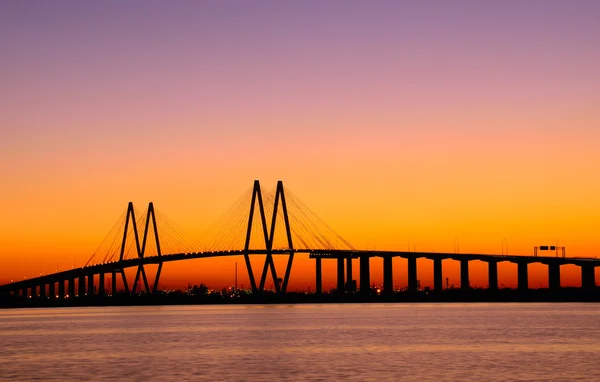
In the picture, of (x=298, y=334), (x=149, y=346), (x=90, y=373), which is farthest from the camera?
(x=298, y=334)

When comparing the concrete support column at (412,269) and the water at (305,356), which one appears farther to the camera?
the concrete support column at (412,269)

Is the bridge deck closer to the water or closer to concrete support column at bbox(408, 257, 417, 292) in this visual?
concrete support column at bbox(408, 257, 417, 292)

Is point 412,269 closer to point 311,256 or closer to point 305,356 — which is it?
point 311,256

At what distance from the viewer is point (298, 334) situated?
3356 inches

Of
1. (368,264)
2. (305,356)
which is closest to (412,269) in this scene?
(368,264)

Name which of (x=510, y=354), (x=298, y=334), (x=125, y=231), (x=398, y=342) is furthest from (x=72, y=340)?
(x=125, y=231)

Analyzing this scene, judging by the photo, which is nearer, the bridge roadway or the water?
the water

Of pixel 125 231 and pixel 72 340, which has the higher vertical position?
pixel 125 231

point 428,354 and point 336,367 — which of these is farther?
point 428,354

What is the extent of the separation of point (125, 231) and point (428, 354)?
115137mm

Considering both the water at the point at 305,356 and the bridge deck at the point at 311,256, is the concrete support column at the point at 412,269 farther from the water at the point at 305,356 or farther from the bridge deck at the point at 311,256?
the water at the point at 305,356

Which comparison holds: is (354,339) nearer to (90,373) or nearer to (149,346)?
(149,346)

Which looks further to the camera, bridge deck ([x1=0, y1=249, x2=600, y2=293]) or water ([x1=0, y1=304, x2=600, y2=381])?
bridge deck ([x1=0, y1=249, x2=600, y2=293])

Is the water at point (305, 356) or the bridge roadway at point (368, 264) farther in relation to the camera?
the bridge roadway at point (368, 264)
